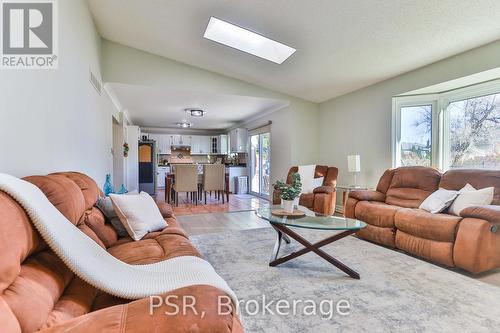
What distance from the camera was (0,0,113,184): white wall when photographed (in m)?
1.67

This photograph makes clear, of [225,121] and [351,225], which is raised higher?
[225,121]


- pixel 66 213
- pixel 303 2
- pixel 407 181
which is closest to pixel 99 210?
pixel 66 213

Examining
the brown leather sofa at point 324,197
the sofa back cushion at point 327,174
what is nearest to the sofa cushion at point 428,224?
the brown leather sofa at point 324,197

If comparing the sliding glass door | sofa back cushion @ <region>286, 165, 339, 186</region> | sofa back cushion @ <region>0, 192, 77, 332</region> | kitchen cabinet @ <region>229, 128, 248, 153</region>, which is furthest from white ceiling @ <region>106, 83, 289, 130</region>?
sofa back cushion @ <region>0, 192, 77, 332</region>

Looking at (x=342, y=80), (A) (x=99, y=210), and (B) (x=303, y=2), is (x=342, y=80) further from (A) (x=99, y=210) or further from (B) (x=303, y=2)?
(A) (x=99, y=210)

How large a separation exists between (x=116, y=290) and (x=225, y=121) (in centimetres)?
760

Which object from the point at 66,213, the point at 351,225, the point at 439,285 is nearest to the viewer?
the point at 66,213

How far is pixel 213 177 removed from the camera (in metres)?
6.49

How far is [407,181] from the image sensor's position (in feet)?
11.8

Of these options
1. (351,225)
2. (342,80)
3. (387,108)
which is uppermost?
(342,80)

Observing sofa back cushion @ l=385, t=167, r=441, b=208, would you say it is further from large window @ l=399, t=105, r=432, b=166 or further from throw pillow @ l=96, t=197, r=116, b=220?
throw pillow @ l=96, t=197, r=116, b=220

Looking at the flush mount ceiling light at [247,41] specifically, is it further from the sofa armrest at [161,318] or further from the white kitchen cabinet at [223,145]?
the white kitchen cabinet at [223,145]

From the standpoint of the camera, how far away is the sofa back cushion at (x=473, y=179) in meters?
2.78

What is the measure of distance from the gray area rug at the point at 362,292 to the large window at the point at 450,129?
6.19 ft
